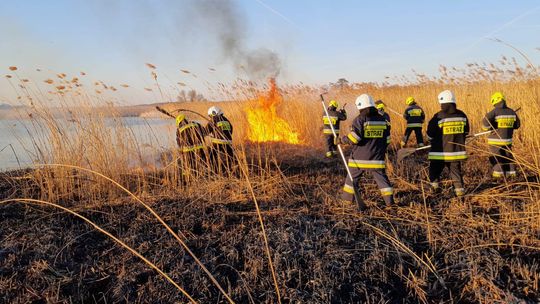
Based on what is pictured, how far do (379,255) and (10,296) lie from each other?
124 inches

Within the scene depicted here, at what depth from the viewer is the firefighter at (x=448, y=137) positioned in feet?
16.7

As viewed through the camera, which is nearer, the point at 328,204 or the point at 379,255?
the point at 379,255

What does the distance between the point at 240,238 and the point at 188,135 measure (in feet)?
9.64

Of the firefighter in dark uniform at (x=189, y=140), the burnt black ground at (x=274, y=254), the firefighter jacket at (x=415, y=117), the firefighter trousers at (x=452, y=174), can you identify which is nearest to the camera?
the burnt black ground at (x=274, y=254)

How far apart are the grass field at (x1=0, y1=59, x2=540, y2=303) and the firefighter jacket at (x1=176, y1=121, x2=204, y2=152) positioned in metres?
0.54

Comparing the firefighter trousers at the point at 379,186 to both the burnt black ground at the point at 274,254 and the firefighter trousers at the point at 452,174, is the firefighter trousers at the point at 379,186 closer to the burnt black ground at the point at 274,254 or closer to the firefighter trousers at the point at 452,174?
the burnt black ground at the point at 274,254

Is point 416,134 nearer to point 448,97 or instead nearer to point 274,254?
point 448,97

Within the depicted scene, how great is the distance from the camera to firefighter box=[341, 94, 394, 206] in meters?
4.54

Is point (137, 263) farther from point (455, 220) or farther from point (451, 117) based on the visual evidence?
point (451, 117)

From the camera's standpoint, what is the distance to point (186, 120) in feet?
19.6

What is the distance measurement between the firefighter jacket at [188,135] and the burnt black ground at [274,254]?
127cm

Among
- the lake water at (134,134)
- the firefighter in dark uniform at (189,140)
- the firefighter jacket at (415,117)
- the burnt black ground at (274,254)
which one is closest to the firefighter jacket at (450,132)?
the burnt black ground at (274,254)

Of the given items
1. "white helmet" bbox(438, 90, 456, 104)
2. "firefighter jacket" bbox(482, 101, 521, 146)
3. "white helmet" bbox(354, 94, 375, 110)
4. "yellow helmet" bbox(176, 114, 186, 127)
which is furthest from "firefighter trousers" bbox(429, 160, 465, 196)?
"yellow helmet" bbox(176, 114, 186, 127)

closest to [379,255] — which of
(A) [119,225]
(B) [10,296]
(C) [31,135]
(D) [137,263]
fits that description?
(D) [137,263]
